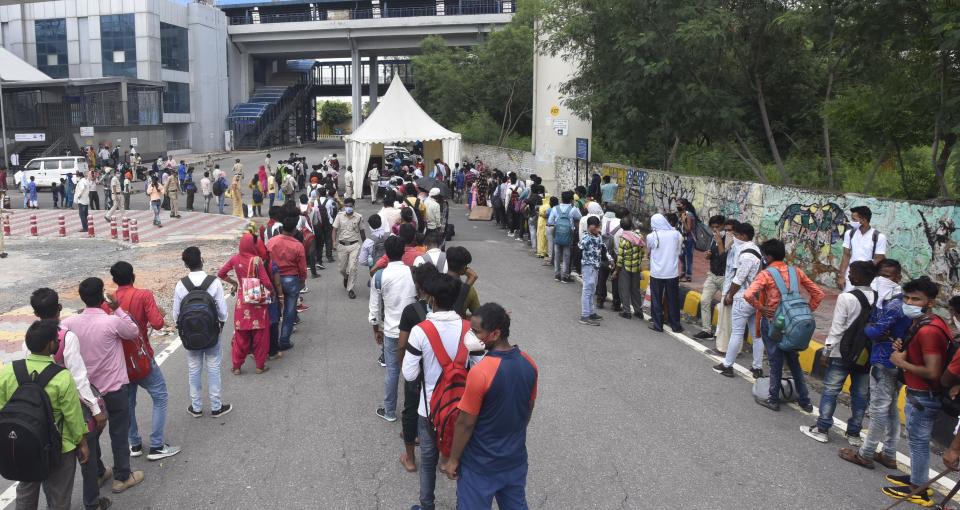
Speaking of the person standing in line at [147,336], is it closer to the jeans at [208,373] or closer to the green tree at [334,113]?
the jeans at [208,373]

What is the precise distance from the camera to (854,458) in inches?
224

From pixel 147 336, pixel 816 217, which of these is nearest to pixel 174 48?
pixel 816 217

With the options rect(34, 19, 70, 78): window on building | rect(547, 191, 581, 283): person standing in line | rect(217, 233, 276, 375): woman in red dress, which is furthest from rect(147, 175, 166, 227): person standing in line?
rect(34, 19, 70, 78): window on building

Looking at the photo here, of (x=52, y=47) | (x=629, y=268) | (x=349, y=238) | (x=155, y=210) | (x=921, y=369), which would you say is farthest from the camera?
(x=52, y=47)

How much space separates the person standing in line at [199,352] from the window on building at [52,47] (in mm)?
58416

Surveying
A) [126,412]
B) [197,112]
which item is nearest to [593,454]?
[126,412]

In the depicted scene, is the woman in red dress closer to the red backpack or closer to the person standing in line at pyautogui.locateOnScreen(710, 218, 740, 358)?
the red backpack

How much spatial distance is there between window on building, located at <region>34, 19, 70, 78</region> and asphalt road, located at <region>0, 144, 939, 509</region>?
56.7 m

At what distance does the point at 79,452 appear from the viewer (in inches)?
174

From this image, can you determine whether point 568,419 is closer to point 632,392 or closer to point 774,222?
point 632,392

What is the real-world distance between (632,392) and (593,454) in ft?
5.26

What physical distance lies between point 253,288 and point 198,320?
1.36 m

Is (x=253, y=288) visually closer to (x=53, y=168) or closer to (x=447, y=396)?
(x=447, y=396)

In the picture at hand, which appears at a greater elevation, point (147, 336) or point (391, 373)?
point (147, 336)
